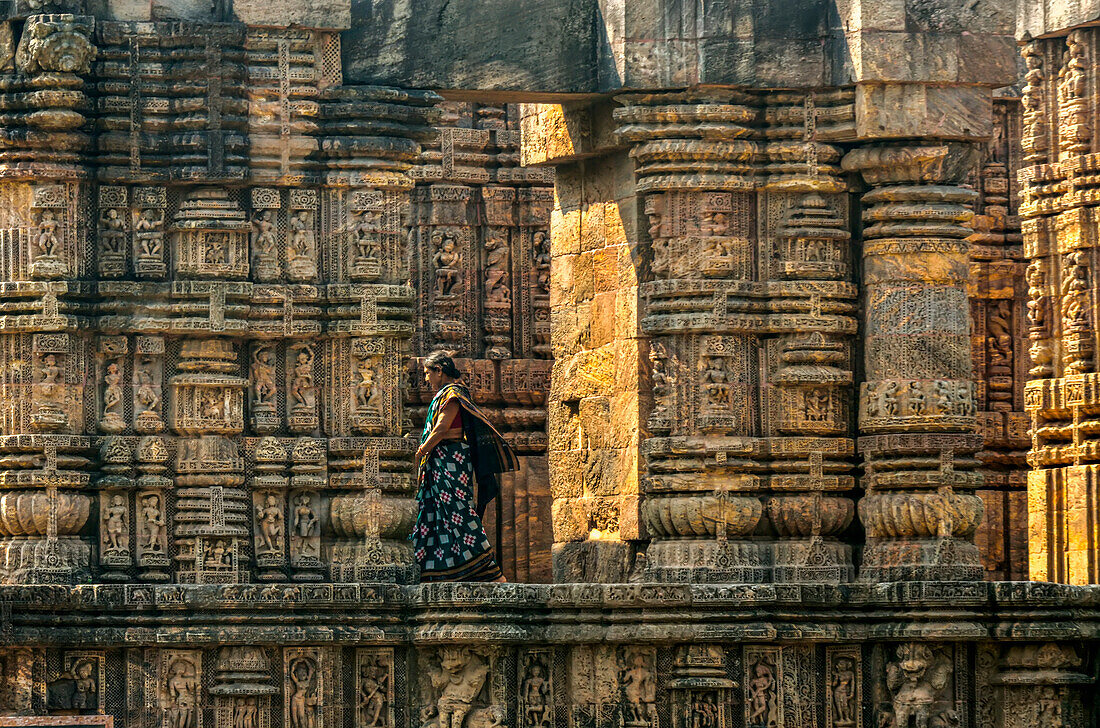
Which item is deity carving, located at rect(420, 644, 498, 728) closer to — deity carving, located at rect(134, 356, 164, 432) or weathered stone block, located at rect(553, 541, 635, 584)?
weathered stone block, located at rect(553, 541, 635, 584)

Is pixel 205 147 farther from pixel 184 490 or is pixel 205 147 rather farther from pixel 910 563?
pixel 910 563

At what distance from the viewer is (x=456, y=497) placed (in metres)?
17.5

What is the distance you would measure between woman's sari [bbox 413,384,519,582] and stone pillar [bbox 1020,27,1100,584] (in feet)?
17.5

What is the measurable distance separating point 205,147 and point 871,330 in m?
4.86

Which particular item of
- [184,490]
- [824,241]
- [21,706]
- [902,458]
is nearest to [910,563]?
[902,458]

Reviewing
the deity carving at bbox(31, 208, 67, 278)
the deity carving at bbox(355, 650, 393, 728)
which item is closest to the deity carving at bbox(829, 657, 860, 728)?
the deity carving at bbox(355, 650, 393, 728)

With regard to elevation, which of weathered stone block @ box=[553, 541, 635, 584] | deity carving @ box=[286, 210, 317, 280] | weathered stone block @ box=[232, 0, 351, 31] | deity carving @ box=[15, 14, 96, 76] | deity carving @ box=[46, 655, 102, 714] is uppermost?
weathered stone block @ box=[232, 0, 351, 31]

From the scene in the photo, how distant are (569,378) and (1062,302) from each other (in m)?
4.40

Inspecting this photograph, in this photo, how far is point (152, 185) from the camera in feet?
56.4

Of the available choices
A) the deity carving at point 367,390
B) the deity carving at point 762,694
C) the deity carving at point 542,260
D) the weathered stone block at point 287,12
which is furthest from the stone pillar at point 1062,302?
the weathered stone block at point 287,12

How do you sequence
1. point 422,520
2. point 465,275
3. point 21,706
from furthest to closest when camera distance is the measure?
1. point 465,275
2. point 422,520
3. point 21,706

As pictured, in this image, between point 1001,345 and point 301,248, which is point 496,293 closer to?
point 1001,345

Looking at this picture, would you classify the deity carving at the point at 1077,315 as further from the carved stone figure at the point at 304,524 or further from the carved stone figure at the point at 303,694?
the carved stone figure at the point at 303,694

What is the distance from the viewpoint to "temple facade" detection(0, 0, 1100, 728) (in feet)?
54.4
